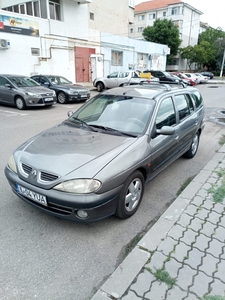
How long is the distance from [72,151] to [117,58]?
924 inches

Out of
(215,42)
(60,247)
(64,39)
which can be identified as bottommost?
(60,247)

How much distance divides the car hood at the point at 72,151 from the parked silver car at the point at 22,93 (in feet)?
23.8

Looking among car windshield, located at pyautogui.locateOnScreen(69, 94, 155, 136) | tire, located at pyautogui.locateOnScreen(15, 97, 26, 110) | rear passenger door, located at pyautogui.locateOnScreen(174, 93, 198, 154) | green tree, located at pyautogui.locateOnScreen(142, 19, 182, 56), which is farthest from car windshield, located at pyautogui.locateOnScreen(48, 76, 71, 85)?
green tree, located at pyautogui.locateOnScreen(142, 19, 182, 56)

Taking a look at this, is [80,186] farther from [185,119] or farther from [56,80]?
[56,80]

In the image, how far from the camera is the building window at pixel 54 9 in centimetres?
1709

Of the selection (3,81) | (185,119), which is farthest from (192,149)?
(3,81)

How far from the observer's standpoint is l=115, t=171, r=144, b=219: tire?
2.64 m

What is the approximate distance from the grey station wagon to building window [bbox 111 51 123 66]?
2105 cm

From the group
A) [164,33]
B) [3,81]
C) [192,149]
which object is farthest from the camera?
[164,33]

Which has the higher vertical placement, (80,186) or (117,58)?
(117,58)

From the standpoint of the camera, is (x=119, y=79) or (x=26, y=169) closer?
(x=26, y=169)

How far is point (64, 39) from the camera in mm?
17734

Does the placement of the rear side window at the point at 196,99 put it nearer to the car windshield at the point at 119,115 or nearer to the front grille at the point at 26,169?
the car windshield at the point at 119,115

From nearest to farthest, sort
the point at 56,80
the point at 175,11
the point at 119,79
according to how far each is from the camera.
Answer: the point at 56,80 → the point at 119,79 → the point at 175,11
